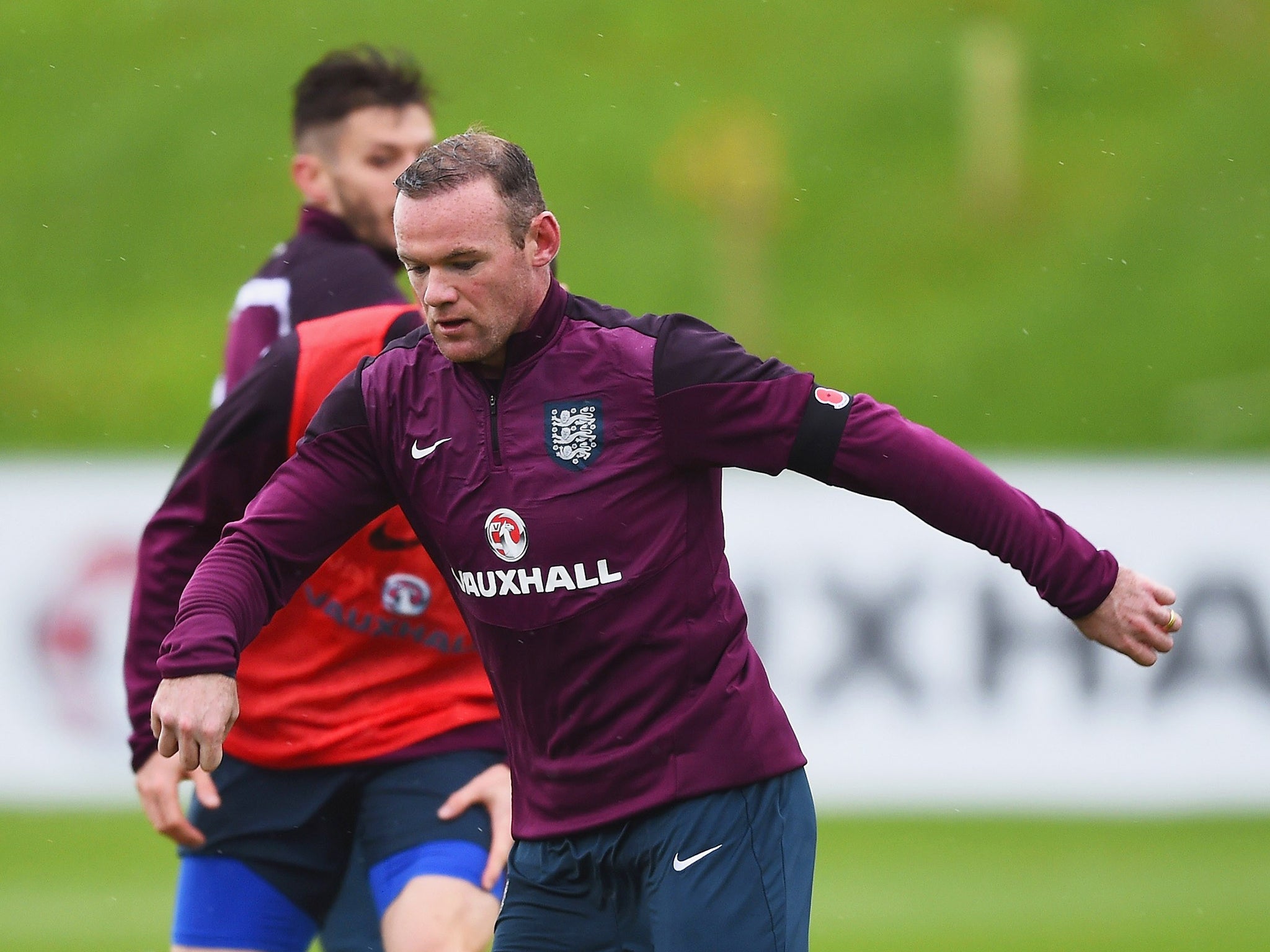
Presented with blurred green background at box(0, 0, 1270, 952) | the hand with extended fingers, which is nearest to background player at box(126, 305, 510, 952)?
the hand with extended fingers

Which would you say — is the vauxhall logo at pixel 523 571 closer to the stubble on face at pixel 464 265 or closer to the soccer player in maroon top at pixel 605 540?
the soccer player in maroon top at pixel 605 540

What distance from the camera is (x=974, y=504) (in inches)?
134

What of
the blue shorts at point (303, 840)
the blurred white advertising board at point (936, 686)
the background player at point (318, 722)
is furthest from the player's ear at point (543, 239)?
the blurred white advertising board at point (936, 686)

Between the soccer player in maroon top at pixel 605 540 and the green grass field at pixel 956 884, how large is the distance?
166 inches

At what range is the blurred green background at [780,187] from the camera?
49.6 feet

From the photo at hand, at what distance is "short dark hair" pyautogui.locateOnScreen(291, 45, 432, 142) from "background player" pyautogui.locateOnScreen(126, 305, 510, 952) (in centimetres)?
103

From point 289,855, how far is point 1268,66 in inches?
653

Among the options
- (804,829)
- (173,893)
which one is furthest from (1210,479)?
(804,829)

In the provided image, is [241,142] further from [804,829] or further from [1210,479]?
[804,829]

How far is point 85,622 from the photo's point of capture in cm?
891

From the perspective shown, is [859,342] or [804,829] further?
[859,342]

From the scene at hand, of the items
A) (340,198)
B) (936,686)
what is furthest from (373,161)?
(936,686)

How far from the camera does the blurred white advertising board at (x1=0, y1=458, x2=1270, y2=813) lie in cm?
878

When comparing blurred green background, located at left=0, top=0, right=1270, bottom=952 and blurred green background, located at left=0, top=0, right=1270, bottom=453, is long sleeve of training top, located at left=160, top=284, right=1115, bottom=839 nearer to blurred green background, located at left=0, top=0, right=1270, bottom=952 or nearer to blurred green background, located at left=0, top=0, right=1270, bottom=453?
blurred green background, located at left=0, top=0, right=1270, bottom=952
